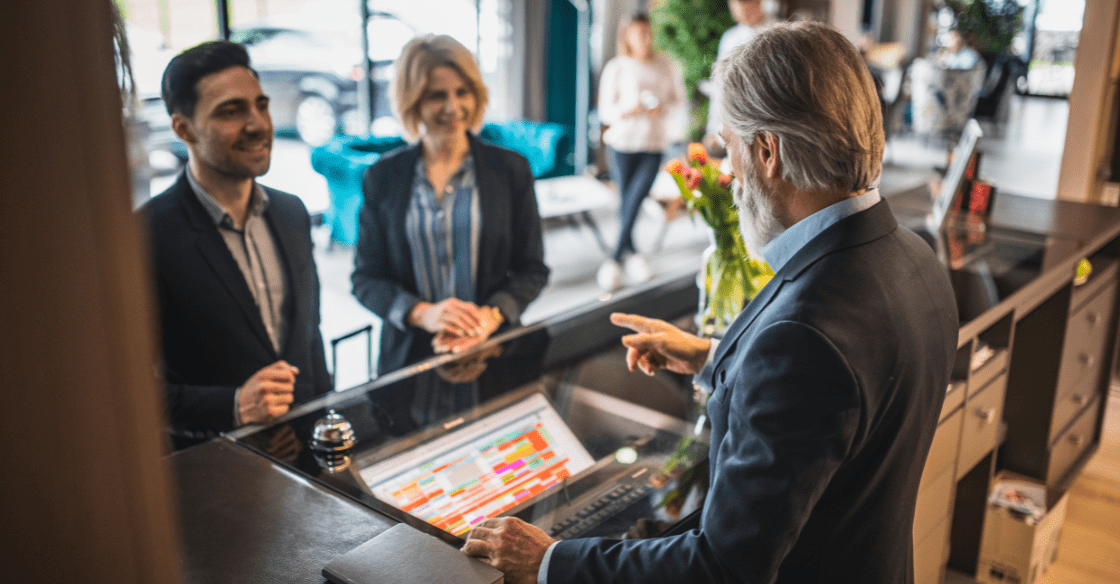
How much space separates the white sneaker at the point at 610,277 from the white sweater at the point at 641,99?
0.91 metres

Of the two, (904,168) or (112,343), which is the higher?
(112,343)

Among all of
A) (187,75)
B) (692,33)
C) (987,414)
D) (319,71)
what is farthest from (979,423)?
(319,71)

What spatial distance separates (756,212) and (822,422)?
333 mm

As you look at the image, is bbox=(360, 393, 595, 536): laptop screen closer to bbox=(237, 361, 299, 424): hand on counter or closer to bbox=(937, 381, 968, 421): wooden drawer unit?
bbox=(237, 361, 299, 424): hand on counter

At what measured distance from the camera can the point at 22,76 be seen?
0.38 metres

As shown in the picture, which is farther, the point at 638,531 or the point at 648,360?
the point at 648,360

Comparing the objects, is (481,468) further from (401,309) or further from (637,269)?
(637,269)

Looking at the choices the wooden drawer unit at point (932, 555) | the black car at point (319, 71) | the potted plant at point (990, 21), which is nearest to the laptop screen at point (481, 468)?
the wooden drawer unit at point (932, 555)

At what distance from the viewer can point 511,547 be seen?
3.91 ft

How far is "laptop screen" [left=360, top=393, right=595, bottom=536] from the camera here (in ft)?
4.90

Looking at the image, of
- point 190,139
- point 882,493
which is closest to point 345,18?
point 190,139

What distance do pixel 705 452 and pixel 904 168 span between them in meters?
9.59

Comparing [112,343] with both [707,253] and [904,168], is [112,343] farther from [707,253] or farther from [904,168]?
[904,168]

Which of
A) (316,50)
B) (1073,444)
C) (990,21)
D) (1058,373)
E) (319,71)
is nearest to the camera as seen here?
(1058,373)
